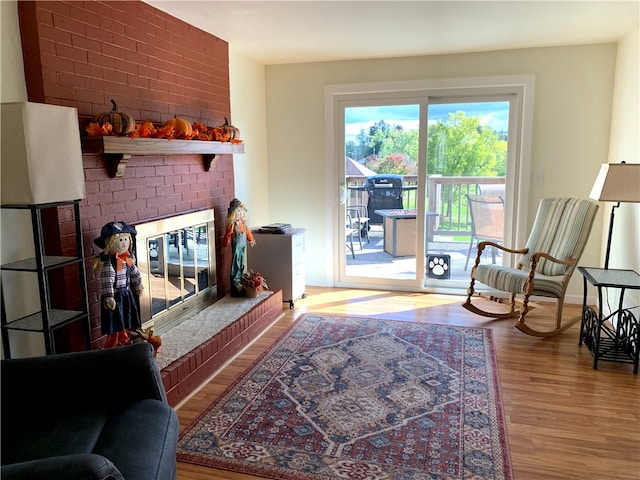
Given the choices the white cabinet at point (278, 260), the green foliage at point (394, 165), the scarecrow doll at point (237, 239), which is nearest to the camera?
the scarecrow doll at point (237, 239)

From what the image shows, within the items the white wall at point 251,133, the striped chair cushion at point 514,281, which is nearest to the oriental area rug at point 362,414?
the striped chair cushion at point 514,281

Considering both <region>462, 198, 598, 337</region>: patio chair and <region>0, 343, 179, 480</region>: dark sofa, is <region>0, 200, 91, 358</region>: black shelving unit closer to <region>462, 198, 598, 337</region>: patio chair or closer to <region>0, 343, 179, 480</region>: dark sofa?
<region>0, 343, 179, 480</region>: dark sofa

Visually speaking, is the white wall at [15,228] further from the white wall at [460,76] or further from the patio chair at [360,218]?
the patio chair at [360,218]

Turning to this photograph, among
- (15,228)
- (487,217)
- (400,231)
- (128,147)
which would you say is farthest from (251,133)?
(15,228)

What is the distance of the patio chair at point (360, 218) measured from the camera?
4.84m

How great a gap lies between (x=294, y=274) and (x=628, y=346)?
255 cm

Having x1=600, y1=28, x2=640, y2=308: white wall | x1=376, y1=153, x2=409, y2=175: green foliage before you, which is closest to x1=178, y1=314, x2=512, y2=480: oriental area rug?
x1=600, y1=28, x2=640, y2=308: white wall

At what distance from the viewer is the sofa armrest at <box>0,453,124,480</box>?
3.70 feet

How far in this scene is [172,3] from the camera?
9.53 feet

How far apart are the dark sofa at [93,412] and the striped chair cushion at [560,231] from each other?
3.10 metres

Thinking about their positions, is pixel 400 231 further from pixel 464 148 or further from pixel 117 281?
pixel 117 281

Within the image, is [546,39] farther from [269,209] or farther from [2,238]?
[2,238]

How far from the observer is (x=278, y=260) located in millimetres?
4242

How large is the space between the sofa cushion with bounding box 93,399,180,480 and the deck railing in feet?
11.1
